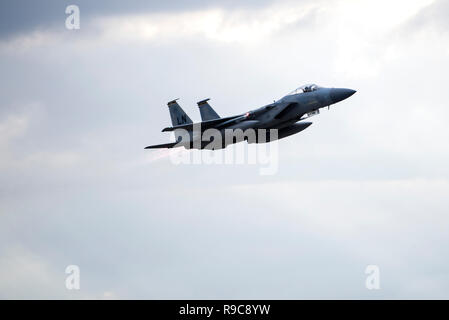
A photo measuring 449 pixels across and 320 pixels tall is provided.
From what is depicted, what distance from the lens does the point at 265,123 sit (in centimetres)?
5203

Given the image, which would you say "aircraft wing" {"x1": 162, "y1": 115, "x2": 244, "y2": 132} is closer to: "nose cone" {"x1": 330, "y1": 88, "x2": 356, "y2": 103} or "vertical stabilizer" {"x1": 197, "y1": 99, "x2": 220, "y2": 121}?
"vertical stabilizer" {"x1": 197, "y1": 99, "x2": 220, "y2": 121}

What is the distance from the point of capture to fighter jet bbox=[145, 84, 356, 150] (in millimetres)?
51219

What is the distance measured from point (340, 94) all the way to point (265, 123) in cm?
577

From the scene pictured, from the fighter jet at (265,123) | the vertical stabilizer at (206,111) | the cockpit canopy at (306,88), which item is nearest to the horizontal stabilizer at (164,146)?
the fighter jet at (265,123)

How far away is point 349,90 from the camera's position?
50844 millimetres

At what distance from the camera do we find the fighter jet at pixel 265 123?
51.2 m

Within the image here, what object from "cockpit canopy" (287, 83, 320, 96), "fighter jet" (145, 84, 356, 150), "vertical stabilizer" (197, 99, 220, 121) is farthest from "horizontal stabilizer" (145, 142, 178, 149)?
"cockpit canopy" (287, 83, 320, 96)

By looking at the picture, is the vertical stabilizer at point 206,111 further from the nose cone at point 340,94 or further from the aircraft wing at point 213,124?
the nose cone at point 340,94
